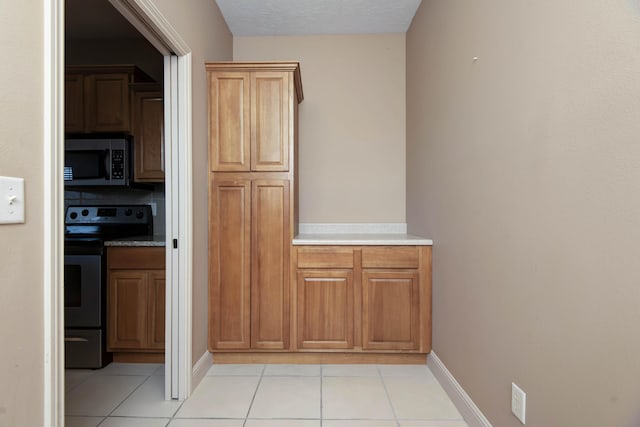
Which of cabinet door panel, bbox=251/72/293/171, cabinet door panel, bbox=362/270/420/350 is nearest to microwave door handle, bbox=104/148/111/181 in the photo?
cabinet door panel, bbox=251/72/293/171

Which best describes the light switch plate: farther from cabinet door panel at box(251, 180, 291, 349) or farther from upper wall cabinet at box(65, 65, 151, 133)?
upper wall cabinet at box(65, 65, 151, 133)

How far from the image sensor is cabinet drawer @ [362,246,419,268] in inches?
99.8

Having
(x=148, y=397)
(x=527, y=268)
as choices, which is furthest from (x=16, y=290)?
(x=527, y=268)

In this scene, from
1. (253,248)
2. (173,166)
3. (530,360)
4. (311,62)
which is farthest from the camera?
(311,62)

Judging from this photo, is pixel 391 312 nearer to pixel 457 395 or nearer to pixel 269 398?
pixel 457 395

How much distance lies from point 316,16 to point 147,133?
1.72 meters

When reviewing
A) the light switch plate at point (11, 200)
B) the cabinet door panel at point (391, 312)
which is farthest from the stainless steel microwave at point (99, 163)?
the cabinet door panel at point (391, 312)

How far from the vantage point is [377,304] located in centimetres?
254

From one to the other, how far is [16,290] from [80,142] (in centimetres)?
223

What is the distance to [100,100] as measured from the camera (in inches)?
112

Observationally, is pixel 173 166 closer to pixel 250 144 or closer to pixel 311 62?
pixel 250 144

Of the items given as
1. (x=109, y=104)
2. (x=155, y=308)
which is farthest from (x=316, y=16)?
(x=155, y=308)

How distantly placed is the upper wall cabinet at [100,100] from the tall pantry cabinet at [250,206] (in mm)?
890

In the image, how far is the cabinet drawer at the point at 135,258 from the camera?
8.39ft
